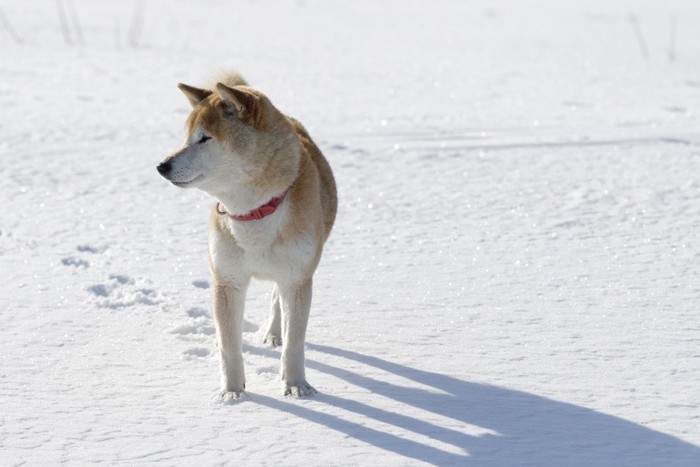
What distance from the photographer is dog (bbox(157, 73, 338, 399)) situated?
4188 mm

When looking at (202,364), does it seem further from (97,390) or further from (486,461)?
(486,461)

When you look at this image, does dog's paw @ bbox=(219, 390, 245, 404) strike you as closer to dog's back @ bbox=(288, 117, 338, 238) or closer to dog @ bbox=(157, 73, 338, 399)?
dog @ bbox=(157, 73, 338, 399)

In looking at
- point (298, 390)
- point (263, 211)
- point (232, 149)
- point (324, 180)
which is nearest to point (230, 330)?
point (298, 390)

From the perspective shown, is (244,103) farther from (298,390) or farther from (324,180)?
(298,390)

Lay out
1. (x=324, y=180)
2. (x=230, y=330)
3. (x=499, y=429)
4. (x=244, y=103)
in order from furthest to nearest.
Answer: (x=324, y=180) < (x=230, y=330) < (x=244, y=103) < (x=499, y=429)

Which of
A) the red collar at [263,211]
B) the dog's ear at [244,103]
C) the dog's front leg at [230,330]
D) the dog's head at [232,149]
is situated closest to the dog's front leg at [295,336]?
the dog's front leg at [230,330]

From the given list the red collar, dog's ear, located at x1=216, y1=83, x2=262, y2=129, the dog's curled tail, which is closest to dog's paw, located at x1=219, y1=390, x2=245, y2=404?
the red collar

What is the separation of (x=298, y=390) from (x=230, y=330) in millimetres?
368

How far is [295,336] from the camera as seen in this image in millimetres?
4422

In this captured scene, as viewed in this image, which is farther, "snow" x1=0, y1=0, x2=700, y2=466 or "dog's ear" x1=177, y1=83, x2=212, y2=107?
"dog's ear" x1=177, y1=83, x2=212, y2=107

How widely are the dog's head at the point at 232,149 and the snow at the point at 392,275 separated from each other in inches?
Answer: 34.4

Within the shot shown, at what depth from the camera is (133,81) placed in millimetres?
12406

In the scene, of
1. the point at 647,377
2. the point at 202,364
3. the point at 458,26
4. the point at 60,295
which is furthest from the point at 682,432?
the point at 458,26

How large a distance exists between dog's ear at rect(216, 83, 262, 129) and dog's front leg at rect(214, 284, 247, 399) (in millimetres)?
687
